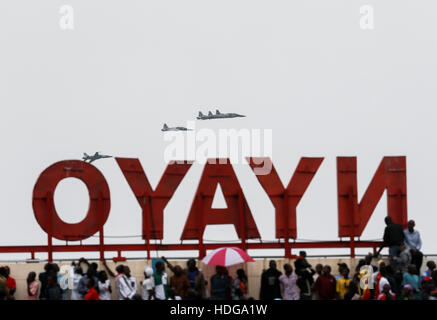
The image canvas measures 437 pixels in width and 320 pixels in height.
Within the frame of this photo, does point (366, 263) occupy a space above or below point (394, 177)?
below

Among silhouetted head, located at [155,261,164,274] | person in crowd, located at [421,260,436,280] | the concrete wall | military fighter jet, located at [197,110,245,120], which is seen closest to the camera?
person in crowd, located at [421,260,436,280]

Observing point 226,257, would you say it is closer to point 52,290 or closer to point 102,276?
point 102,276

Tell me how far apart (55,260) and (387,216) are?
419 inches

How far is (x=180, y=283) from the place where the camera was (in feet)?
113

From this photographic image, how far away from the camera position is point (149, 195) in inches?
1523

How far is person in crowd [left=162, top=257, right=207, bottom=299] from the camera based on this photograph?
33928mm

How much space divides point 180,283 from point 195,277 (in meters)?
0.57

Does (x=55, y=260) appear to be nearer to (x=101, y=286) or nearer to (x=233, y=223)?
(x=101, y=286)

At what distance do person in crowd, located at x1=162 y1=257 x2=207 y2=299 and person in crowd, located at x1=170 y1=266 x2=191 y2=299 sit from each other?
0.26 meters

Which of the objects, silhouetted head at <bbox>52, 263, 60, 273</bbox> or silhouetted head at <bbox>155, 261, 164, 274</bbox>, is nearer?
silhouetted head at <bbox>155, 261, 164, 274</bbox>

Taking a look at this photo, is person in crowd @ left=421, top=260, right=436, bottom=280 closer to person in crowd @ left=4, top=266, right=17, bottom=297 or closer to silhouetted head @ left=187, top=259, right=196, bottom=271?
silhouetted head @ left=187, top=259, right=196, bottom=271

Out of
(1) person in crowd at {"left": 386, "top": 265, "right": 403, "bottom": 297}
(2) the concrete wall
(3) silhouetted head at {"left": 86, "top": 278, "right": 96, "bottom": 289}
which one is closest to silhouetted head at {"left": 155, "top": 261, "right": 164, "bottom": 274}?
(2) the concrete wall

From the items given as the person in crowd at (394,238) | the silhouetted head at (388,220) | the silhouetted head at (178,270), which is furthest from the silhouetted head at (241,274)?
the silhouetted head at (388,220)
